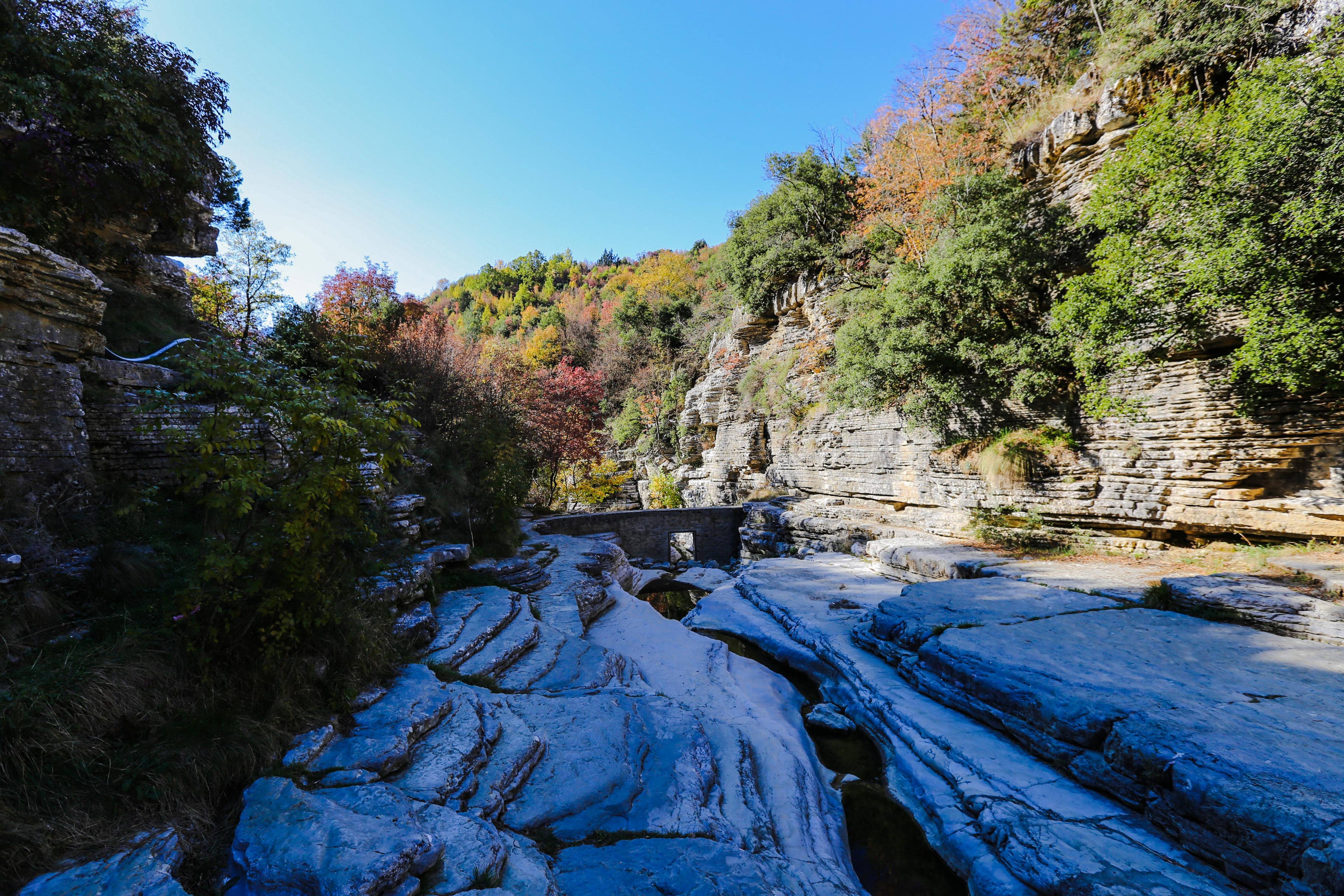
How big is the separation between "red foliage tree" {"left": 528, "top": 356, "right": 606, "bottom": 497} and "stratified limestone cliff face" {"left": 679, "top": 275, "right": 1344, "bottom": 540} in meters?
8.01

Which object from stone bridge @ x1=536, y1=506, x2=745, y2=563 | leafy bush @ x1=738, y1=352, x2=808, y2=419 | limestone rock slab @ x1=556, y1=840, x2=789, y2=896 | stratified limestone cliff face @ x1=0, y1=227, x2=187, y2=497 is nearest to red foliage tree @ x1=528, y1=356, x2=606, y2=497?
stone bridge @ x1=536, y1=506, x2=745, y2=563

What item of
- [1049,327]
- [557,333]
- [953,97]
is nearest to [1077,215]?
[1049,327]

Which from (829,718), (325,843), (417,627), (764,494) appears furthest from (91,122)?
(764,494)

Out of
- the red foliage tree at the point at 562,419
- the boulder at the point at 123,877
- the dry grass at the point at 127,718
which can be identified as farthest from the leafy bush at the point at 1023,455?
the boulder at the point at 123,877

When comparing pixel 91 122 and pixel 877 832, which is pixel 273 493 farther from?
pixel 91 122

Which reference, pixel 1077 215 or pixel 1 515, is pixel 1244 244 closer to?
pixel 1077 215

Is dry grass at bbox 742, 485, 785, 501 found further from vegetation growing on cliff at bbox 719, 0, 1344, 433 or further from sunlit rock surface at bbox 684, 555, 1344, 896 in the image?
sunlit rock surface at bbox 684, 555, 1344, 896

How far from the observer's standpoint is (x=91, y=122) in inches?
266

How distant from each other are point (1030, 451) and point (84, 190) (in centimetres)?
1730

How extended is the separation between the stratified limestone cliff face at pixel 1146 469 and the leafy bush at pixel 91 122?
16.1 metres

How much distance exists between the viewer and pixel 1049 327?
966cm

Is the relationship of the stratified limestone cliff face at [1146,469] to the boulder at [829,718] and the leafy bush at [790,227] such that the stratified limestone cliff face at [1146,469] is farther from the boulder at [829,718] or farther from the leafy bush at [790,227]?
the boulder at [829,718]

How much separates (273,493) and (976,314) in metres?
13.0

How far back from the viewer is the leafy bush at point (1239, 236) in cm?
616
